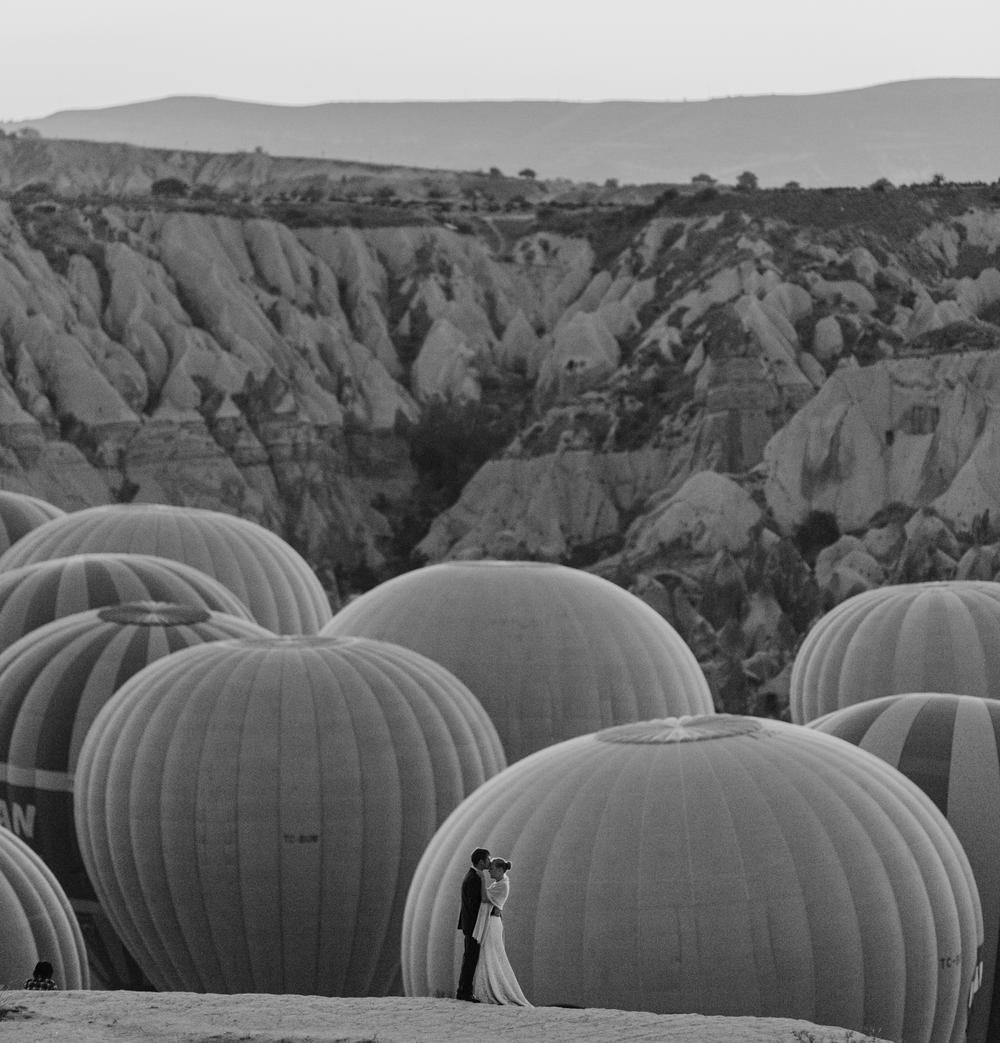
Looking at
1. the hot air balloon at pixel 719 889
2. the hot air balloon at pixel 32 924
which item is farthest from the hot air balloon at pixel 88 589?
the hot air balloon at pixel 719 889

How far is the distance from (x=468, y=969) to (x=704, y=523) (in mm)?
44044

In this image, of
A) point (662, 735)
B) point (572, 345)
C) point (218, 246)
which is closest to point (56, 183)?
point (218, 246)

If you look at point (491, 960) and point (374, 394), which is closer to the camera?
point (491, 960)

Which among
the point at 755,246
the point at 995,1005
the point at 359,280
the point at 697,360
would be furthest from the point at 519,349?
the point at 995,1005

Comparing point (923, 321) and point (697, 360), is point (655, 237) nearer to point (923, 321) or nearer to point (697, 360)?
point (697, 360)

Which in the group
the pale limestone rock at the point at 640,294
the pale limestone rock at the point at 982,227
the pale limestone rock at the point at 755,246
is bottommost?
the pale limestone rock at the point at 640,294

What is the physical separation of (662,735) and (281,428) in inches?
2221

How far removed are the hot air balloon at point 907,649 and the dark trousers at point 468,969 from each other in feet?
58.4

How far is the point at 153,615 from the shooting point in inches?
1206

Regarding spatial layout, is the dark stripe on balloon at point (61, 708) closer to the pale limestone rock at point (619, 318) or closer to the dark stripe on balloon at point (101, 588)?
the dark stripe on balloon at point (101, 588)

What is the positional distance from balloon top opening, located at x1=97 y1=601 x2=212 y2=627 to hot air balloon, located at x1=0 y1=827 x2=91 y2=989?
7.74 meters

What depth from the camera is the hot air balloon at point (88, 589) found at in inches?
1321

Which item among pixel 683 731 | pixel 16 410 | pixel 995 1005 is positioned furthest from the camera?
pixel 16 410

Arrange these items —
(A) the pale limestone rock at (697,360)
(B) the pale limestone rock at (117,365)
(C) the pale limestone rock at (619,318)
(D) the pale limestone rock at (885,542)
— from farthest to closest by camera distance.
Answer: (C) the pale limestone rock at (619,318) < (B) the pale limestone rock at (117,365) < (A) the pale limestone rock at (697,360) < (D) the pale limestone rock at (885,542)
